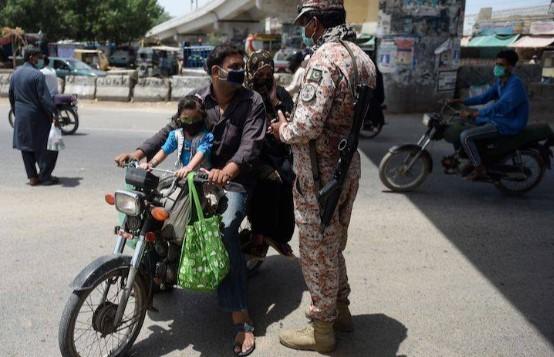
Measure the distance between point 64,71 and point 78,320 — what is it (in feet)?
74.0

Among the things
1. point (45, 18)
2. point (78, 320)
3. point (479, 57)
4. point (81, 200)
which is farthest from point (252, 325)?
point (45, 18)

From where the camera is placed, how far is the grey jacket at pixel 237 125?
325cm

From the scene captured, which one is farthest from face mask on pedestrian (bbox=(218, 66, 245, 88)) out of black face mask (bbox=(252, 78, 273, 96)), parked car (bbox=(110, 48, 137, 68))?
parked car (bbox=(110, 48, 137, 68))

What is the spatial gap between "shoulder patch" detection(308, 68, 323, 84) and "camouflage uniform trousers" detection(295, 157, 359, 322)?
547 millimetres

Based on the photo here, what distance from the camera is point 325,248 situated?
2924 mm

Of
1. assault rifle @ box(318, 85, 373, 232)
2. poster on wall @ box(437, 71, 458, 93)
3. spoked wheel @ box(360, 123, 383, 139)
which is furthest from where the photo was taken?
poster on wall @ box(437, 71, 458, 93)

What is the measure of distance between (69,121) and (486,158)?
7.75 metres

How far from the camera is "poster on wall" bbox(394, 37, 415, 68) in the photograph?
14.0 m

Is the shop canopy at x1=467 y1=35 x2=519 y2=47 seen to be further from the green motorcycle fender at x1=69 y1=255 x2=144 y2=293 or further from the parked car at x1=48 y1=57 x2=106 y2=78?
the green motorcycle fender at x1=69 y1=255 x2=144 y2=293

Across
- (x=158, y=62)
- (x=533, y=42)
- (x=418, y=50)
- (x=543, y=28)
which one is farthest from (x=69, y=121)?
(x=543, y=28)

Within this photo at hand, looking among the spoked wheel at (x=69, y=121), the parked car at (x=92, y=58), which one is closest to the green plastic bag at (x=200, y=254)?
the spoked wheel at (x=69, y=121)

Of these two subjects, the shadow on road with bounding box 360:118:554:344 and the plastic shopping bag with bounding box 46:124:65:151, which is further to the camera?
the plastic shopping bag with bounding box 46:124:65:151

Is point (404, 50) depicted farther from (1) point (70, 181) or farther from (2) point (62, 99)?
(1) point (70, 181)

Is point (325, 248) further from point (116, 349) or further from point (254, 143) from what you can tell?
point (116, 349)
